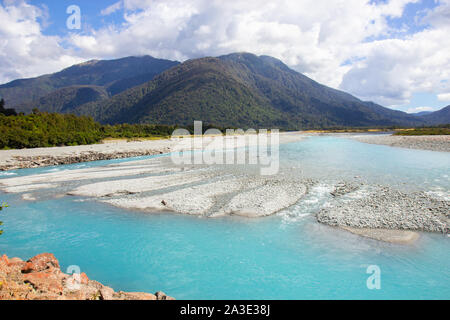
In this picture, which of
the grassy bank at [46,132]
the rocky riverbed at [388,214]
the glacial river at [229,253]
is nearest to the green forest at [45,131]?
the grassy bank at [46,132]

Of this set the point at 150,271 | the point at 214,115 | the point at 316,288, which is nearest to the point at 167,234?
the point at 150,271

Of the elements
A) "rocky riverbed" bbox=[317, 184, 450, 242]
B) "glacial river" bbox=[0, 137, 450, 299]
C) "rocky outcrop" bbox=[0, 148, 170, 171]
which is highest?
"rocky outcrop" bbox=[0, 148, 170, 171]

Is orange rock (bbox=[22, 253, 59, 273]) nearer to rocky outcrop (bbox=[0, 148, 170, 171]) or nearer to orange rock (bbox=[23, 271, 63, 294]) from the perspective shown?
orange rock (bbox=[23, 271, 63, 294])

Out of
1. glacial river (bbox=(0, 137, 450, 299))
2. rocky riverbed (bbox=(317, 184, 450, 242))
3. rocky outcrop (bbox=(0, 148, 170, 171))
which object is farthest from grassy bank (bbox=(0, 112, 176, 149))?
rocky riverbed (bbox=(317, 184, 450, 242))

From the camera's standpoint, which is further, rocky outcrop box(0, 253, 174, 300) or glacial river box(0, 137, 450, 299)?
glacial river box(0, 137, 450, 299)

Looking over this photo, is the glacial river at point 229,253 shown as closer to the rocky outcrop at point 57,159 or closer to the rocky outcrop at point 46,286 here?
the rocky outcrop at point 46,286

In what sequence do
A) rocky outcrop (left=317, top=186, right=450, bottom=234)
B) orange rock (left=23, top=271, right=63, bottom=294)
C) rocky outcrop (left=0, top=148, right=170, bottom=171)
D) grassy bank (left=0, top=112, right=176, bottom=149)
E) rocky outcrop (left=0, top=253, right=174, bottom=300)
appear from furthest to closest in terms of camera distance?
1. grassy bank (left=0, top=112, right=176, bottom=149)
2. rocky outcrop (left=0, top=148, right=170, bottom=171)
3. rocky outcrop (left=317, top=186, right=450, bottom=234)
4. orange rock (left=23, top=271, right=63, bottom=294)
5. rocky outcrop (left=0, top=253, right=174, bottom=300)

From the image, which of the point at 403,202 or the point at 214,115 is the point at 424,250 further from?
the point at 214,115
